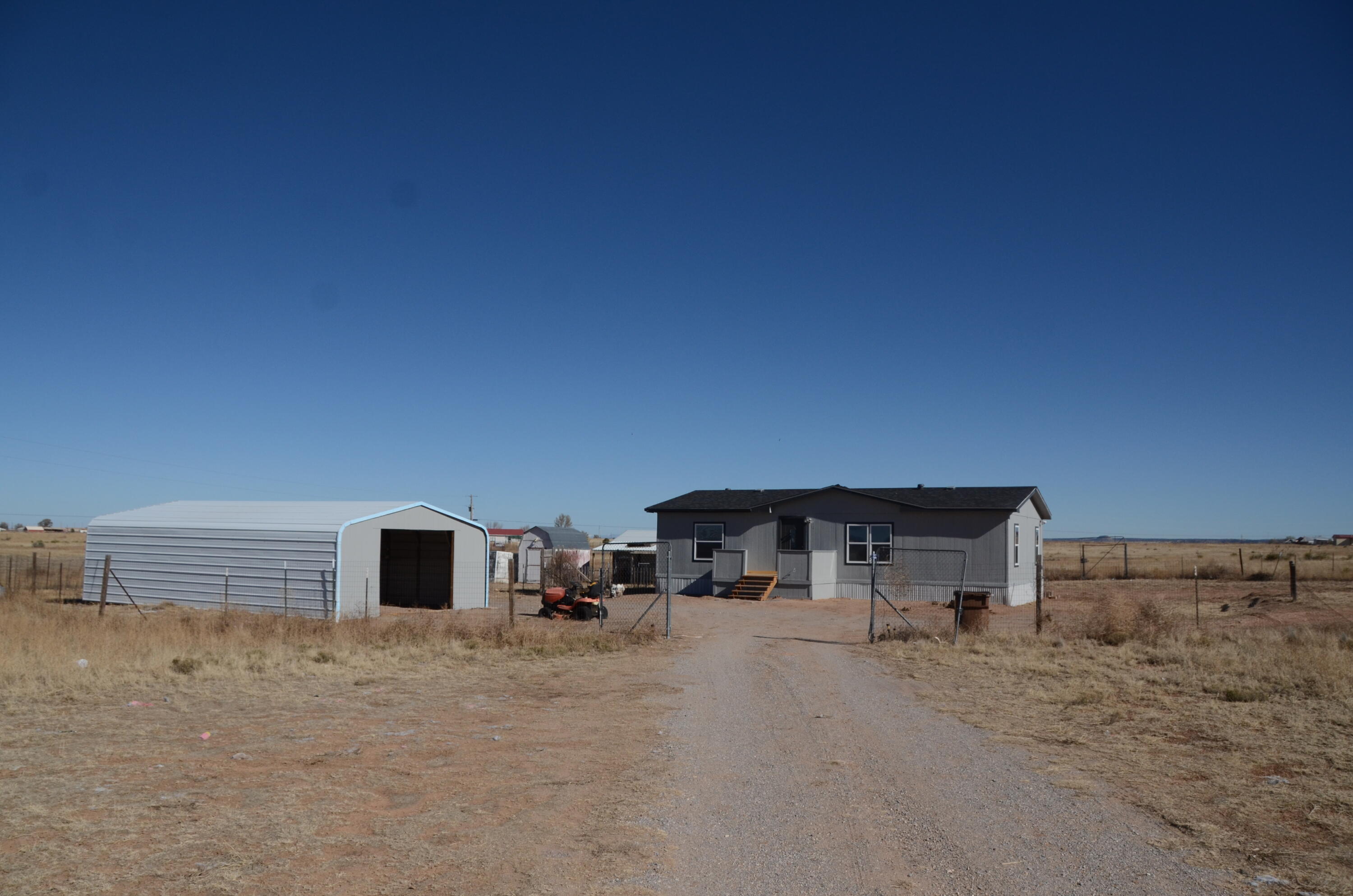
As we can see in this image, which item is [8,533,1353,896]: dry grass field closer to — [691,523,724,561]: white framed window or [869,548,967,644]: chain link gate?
[869,548,967,644]: chain link gate

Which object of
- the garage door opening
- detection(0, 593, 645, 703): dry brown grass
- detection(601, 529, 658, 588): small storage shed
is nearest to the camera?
detection(0, 593, 645, 703): dry brown grass

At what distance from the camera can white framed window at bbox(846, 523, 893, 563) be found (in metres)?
33.2

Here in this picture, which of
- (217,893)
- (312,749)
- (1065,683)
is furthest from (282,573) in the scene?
(217,893)

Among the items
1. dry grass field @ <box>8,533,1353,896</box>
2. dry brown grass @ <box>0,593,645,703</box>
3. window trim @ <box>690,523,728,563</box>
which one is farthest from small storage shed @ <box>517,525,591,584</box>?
dry grass field @ <box>8,533,1353,896</box>

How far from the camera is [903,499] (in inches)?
1330

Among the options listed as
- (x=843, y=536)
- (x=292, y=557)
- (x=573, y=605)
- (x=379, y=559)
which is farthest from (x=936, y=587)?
(x=292, y=557)

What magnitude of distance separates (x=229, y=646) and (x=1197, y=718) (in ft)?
48.0

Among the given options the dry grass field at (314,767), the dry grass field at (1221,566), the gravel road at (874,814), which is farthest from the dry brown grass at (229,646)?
the dry grass field at (1221,566)

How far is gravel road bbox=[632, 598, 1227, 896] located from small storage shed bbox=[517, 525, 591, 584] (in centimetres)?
2912

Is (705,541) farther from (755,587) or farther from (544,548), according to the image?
(544,548)

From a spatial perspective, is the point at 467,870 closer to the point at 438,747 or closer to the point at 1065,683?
the point at 438,747

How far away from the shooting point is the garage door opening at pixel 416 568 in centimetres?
2972

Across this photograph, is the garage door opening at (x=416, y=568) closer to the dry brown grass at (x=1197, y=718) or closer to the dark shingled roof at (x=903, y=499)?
the dark shingled roof at (x=903, y=499)

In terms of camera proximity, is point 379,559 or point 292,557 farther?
point 379,559
